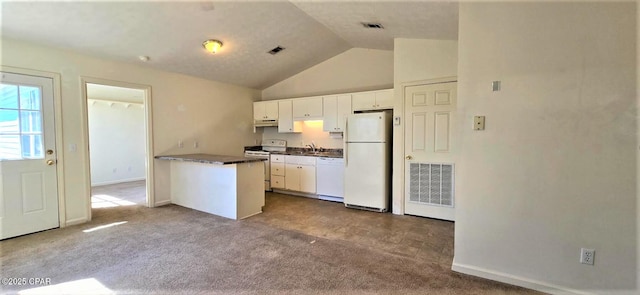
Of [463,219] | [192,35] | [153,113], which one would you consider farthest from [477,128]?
[153,113]

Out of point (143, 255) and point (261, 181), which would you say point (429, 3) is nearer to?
point (261, 181)

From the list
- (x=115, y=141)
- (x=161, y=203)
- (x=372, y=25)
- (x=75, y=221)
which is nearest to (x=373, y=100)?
(x=372, y=25)

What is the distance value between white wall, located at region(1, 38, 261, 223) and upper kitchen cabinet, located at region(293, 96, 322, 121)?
3.98ft

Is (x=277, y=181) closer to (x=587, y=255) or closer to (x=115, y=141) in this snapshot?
(x=115, y=141)

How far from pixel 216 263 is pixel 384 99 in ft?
11.0

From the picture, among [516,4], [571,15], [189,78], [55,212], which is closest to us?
[571,15]

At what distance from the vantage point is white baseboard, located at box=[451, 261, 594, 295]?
2.07m

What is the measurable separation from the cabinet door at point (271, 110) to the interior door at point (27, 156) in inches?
130

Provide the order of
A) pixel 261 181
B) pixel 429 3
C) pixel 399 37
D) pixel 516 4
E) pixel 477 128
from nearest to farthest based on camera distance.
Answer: pixel 516 4
pixel 477 128
pixel 429 3
pixel 399 37
pixel 261 181

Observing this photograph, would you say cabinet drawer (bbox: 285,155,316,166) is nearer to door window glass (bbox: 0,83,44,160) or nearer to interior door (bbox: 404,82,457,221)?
interior door (bbox: 404,82,457,221)

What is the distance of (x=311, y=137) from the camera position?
5.79 m

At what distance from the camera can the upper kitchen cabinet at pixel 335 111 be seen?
491 cm

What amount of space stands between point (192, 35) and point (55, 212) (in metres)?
2.79

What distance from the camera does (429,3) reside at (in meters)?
2.64
